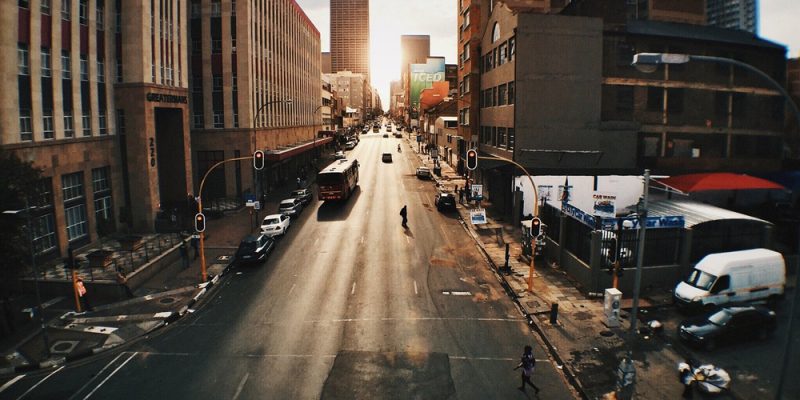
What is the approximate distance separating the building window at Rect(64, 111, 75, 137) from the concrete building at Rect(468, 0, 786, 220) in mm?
32528

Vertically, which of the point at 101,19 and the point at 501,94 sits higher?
the point at 101,19

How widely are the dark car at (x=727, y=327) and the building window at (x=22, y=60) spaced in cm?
3736

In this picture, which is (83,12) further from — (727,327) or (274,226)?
(727,327)

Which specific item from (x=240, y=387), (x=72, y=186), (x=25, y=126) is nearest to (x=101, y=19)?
(x=25, y=126)

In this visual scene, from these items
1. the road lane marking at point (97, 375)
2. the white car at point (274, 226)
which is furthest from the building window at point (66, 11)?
the road lane marking at point (97, 375)

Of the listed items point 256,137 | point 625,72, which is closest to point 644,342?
point 625,72

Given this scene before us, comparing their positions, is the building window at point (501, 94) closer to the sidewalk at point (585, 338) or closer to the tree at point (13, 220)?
the sidewalk at point (585, 338)

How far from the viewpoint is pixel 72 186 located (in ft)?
114

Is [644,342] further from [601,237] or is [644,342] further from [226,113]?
[226,113]

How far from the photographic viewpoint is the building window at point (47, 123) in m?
32.3

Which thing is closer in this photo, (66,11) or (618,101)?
(66,11)

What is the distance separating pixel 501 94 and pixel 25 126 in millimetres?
35752

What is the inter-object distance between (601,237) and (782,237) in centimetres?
1876

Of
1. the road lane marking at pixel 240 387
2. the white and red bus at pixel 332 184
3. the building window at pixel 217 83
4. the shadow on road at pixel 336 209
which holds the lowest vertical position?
the road lane marking at pixel 240 387
